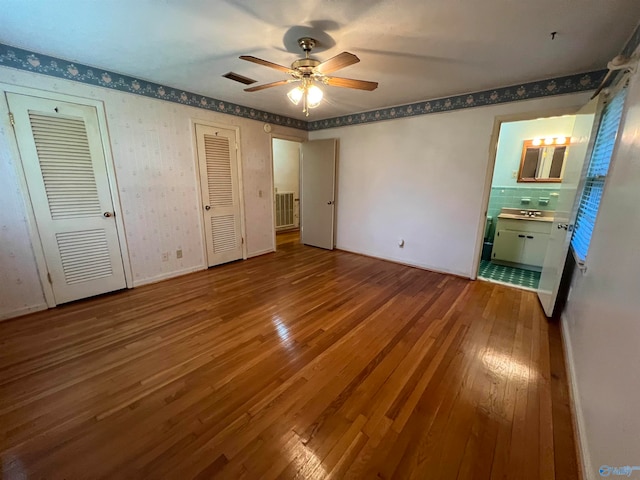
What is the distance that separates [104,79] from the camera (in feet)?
8.45

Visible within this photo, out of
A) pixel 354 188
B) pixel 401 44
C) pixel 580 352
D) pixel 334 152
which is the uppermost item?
pixel 401 44

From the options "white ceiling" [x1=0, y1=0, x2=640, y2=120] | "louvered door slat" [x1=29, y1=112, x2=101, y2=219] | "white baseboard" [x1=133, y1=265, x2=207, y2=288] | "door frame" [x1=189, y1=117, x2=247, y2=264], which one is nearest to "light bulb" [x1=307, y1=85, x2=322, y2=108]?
"white ceiling" [x1=0, y1=0, x2=640, y2=120]

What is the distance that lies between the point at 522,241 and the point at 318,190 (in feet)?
11.3

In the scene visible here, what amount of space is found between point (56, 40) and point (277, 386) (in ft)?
10.4

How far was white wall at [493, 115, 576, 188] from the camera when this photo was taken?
374 cm

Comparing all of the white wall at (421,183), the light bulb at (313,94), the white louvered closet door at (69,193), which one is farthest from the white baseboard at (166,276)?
the light bulb at (313,94)

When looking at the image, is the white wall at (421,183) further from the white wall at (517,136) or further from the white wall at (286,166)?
the white wall at (286,166)

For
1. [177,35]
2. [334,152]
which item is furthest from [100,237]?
[334,152]

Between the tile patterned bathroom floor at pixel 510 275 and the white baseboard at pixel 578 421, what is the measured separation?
1.57m

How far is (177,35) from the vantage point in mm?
1909

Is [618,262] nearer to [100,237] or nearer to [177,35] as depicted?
[177,35]

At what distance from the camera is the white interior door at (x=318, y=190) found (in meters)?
4.53

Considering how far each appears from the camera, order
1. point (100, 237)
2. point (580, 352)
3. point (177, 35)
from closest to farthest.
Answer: point (580, 352) < point (177, 35) < point (100, 237)

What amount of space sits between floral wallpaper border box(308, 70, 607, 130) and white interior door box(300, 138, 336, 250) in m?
0.69
